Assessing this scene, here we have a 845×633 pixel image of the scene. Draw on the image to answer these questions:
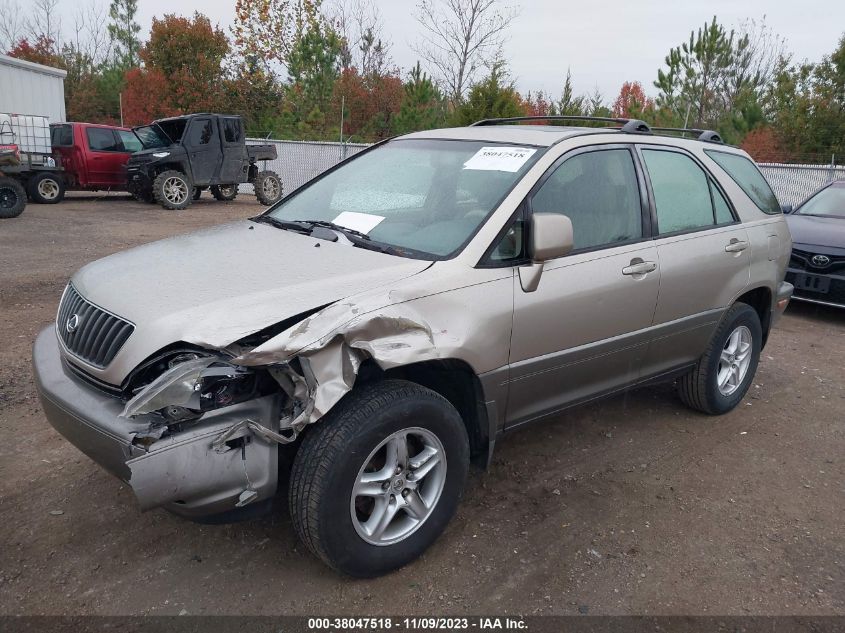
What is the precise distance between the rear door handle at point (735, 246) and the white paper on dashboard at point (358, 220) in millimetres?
2229

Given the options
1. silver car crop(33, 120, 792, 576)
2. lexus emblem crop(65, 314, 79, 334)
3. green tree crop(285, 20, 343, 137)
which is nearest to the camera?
silver car crop(33, 120, 792, 576)

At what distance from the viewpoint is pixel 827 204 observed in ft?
27.1

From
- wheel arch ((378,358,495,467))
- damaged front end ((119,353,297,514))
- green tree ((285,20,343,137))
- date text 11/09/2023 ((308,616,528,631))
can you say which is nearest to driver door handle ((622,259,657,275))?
wheel arch ((378,358,495,467))

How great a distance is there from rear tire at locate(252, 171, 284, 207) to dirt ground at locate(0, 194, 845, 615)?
12783 mm

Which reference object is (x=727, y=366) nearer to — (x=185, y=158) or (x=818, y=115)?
(x=185, y=158)

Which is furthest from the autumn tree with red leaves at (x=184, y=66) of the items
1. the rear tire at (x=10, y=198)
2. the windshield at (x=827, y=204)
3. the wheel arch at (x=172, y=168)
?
the windshield at (x=827, y=204)

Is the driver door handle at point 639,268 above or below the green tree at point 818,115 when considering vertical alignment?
below

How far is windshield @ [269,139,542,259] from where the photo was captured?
310cm

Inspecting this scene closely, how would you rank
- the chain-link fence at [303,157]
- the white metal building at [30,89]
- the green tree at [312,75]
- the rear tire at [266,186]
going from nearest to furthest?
the rear tire at [266,186] → the white metal building at [30,89] → the chain-link fence at [303,157] → the green tree at [312,75]

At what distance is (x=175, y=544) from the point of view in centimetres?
294

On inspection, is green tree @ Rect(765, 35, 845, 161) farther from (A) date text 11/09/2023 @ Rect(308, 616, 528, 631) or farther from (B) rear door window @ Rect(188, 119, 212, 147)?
(A) date text 11/09/2023 @ Rect(308, 616, 528, 631)

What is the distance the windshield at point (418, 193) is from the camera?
122 inches

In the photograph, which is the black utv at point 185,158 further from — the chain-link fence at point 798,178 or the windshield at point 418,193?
the chain-link fence at point 798,178

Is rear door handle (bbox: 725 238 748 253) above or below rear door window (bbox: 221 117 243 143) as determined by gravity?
below
